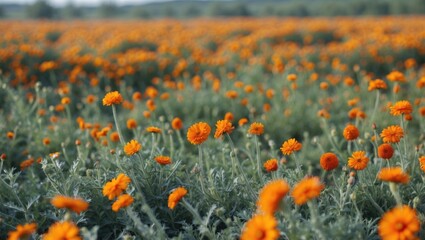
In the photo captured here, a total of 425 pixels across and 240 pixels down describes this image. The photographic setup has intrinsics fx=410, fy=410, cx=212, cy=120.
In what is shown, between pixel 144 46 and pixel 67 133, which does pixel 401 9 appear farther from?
→ pixel 67 133

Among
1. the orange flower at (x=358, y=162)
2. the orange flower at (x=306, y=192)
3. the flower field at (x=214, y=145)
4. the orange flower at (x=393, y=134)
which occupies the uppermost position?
the orange flower at (x=306, y=192)

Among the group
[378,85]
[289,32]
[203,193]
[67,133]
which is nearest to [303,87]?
[378,85]

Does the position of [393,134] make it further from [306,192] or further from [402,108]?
[306,192]

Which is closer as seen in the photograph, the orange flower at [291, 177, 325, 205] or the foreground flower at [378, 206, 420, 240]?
the foreground flower at [378, 206, 420, 240]

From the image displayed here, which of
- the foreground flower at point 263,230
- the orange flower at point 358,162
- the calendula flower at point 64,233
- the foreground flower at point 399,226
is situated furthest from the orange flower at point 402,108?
the calendula flower at point 64,233

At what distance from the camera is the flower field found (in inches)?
74.4

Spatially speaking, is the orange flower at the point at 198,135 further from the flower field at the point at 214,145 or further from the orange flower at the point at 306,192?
the orange flower at the point at 306,192

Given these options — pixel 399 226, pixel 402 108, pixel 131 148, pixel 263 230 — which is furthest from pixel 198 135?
pixel 402 108

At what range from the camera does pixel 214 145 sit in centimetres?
364

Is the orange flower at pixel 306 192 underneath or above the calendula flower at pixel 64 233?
above

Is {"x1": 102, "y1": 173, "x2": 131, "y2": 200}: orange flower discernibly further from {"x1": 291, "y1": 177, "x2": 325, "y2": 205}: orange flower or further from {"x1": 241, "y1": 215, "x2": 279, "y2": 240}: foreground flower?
{"x1": 291, "y1": 177, "x2": 325, "y2": 205}: orange flower

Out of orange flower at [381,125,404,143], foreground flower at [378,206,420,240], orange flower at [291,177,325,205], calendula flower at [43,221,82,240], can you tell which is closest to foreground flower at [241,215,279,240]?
orange flower at [291,177,325,205]

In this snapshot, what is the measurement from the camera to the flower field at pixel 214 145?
1.89 metres

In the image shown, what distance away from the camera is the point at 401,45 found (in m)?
7.77
